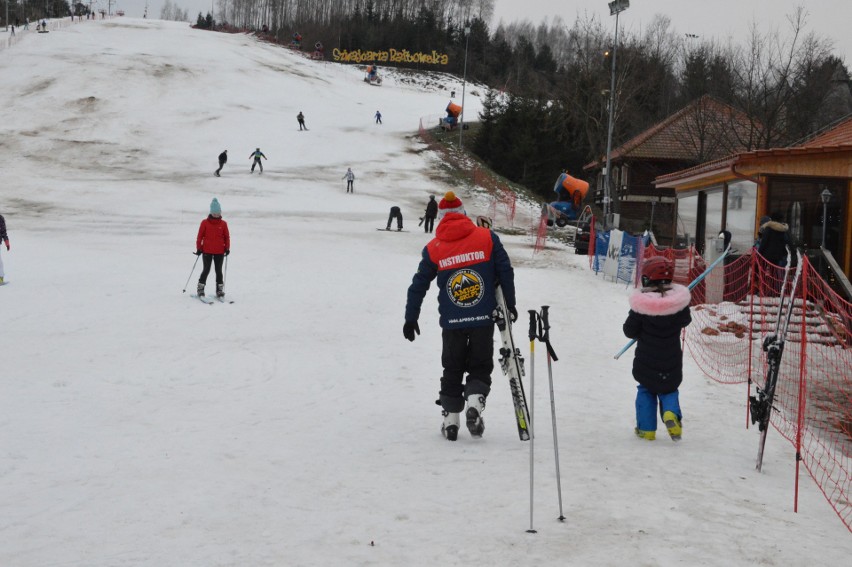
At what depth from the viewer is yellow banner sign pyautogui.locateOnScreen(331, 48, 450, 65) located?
8962 cm

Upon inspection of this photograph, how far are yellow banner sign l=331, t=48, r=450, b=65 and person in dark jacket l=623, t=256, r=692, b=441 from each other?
87255 millimetres

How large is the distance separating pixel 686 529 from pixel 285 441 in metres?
3.10

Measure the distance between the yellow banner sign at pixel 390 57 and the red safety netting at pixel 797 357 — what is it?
3100 inches

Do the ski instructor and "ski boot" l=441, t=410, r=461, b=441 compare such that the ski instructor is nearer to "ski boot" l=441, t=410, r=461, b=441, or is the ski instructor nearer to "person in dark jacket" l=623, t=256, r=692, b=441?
"ski boot" l=441, t=410, r=461, b=441

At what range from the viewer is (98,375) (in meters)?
8.10

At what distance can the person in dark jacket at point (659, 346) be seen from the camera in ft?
20.4

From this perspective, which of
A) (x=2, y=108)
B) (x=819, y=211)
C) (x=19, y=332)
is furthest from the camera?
(x=2, y=108)

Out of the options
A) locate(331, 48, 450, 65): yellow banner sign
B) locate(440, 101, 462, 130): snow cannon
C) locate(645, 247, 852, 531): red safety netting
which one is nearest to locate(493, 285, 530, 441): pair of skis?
locate(645, 247, 852, 531): red safety netting

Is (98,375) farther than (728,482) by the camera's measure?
Yes

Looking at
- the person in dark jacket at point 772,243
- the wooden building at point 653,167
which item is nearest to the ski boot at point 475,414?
the person in dark jacket at point 772,243

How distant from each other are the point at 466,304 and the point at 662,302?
1.62 metres

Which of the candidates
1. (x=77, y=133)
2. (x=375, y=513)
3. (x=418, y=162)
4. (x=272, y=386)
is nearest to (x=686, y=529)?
(x=375, y=513)

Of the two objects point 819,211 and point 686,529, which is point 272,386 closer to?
point 686,529

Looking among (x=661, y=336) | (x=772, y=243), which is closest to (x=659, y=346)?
(x=661, y=336)
